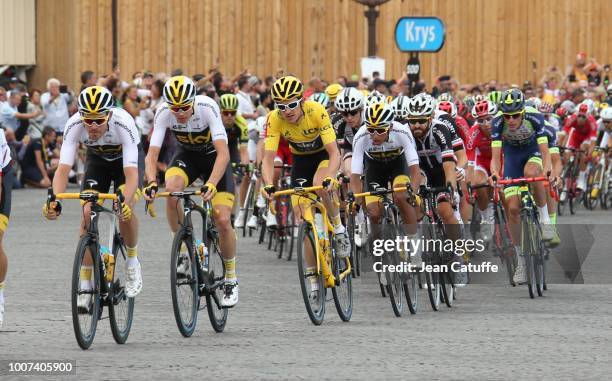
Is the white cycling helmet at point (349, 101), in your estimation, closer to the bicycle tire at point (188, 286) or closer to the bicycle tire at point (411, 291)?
the bicycle tire at point (411, 291)

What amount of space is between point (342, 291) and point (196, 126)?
1.67 m

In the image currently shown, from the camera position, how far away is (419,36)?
2742cm

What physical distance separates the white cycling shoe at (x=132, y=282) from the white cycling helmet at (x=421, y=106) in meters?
3.79

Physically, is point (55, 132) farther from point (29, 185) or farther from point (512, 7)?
point (512, 7)

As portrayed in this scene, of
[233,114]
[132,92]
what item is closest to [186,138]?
[233,114]

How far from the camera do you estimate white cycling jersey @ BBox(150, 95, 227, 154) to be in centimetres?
1255

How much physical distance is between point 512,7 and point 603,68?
566 cm

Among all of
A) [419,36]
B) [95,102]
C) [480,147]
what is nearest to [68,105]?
[419,36]

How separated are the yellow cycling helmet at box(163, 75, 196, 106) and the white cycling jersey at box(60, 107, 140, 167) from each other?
1.66ft

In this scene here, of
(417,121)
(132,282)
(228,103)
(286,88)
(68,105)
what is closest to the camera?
(132,282)

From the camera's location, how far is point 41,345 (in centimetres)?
1131

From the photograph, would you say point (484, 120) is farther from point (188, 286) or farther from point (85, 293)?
point (85, 293)

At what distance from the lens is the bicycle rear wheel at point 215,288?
12.1 metres

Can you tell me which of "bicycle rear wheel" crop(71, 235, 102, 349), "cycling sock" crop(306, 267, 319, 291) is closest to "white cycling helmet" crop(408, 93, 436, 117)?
"cycling sock" crop(306, 267, 319, 291)
